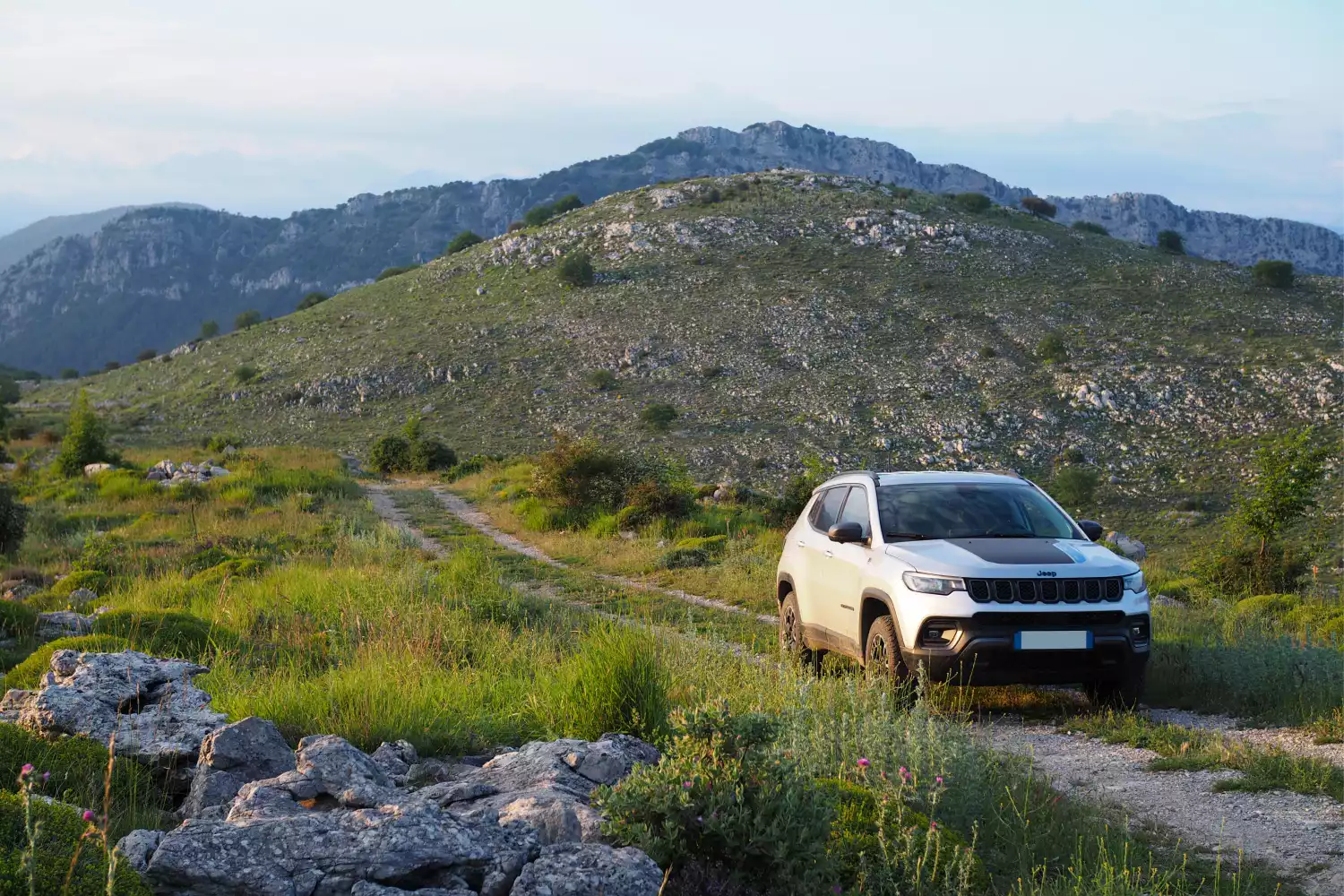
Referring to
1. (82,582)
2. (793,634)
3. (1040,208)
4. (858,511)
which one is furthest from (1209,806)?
(1040,208)

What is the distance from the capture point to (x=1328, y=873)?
181 inches

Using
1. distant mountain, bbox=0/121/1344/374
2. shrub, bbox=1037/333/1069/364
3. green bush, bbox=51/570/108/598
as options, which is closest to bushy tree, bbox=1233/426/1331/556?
green bush, bbox=51/570/108/598

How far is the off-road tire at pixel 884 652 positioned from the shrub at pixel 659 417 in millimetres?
38310

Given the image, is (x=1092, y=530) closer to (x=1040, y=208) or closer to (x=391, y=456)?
(x=391, y=456)

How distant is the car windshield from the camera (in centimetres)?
845

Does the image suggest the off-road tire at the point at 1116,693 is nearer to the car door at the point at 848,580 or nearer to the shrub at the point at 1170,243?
the car door at the point at 848,580

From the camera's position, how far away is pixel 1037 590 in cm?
736

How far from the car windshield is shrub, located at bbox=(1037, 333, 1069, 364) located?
45.8 meters

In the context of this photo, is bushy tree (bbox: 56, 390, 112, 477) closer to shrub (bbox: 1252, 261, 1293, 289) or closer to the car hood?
the car hood

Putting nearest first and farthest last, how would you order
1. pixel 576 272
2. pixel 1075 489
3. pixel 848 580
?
pixel 848 580 < pixel 1075 489 < pixel 576 272

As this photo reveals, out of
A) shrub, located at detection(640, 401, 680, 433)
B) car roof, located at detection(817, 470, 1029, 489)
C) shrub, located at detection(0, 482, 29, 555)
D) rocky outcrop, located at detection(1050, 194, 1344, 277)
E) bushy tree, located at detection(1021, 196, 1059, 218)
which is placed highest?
rocky outcrop, located at detection(1050, 194, 1344, 277)

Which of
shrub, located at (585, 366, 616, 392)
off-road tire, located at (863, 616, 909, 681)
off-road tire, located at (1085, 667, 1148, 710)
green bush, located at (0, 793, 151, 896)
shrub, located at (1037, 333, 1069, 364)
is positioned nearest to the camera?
green bush, located at (0, 793, 151, 896)

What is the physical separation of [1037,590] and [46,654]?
729 cm

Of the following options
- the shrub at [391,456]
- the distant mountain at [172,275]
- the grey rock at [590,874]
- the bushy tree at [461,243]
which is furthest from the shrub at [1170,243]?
the distant mountain at [172,275]
